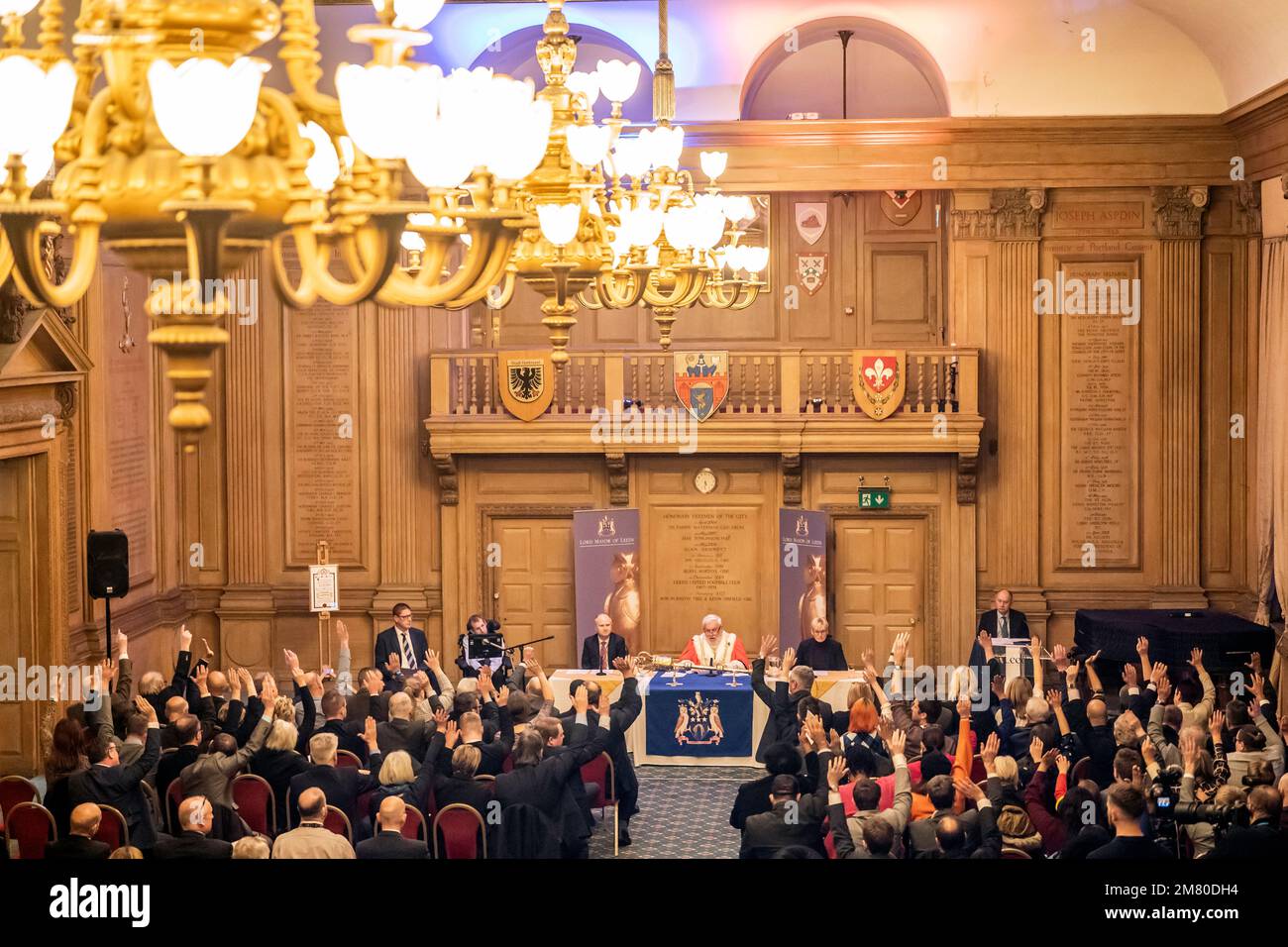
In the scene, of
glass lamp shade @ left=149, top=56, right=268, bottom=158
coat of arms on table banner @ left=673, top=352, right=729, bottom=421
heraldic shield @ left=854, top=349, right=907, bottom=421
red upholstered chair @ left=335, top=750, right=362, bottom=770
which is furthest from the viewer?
coat of arms on table banner @ left=673, top=352, right=729, bottom=421

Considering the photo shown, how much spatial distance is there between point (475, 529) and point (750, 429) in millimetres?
2852

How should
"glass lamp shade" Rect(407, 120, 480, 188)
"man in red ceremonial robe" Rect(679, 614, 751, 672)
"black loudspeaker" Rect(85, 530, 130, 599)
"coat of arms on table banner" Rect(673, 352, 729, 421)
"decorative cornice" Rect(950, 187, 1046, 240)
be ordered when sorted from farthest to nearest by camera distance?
"decorative cornice" Rect(950, 187, 1046, 240) → "coat of arms on table banner" Rect(673, 352, 729, 421) → "man in red ceremonial robe" Rect(679, 614, 751, 672) → "black loudspeaker" Rect(85, 530, 130, 599) → "glass lamp shade" Rect(407, 120, 480, 188)

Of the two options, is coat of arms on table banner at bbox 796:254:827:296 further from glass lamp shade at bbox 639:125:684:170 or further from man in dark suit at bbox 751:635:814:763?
glass lamp shade at bbox 639:125:684:170

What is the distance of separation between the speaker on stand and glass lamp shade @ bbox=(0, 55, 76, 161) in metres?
9.56

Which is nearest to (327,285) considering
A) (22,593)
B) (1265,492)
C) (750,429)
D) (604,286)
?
(604,286)

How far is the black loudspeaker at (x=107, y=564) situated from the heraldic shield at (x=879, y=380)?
6.75 meters

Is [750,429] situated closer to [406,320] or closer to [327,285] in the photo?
[406,320]

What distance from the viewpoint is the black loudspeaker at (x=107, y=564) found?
12797 mm

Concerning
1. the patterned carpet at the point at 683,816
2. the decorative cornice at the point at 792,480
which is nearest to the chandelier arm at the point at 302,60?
the patterned carpet at the point at 683,816

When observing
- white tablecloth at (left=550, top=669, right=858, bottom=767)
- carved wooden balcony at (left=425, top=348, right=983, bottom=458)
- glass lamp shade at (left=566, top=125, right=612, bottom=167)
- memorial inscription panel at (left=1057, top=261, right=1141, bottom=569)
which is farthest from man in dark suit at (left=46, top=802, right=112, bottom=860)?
memorial inscription panel at (left=1057, top=261, right=1141, bottom=569)

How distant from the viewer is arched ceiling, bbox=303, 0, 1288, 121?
50.8 feet

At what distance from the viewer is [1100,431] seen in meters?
15.8

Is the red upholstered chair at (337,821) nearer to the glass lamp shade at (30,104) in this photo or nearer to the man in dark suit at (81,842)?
the man in dark suit at (81,842)

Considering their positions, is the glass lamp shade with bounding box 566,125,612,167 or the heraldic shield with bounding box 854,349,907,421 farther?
the heraldic shield with bounding box 854,349,907,421
